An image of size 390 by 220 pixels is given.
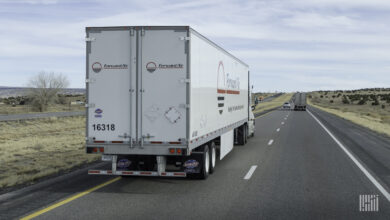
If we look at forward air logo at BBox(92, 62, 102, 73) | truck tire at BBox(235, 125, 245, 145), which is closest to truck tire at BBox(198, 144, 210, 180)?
forward air logo at BBox(92, 62, 102, 73)

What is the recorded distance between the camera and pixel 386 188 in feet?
29.7

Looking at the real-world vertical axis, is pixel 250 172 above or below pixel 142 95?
below

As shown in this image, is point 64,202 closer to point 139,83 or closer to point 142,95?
point 142,95

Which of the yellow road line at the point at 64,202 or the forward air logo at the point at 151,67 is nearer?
the yellow road line at the point at 64,202

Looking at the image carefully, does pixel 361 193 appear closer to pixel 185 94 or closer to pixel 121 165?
pixel 185 94

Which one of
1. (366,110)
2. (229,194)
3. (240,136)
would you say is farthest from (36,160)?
(366,110)

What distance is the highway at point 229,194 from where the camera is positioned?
695 cm

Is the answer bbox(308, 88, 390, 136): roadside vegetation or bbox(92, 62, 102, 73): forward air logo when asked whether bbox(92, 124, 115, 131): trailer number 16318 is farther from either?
bbox(308, 88, 390, 136): roadside vegetation

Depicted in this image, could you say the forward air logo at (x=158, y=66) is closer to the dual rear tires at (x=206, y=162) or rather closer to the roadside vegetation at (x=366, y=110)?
the dual rear tires at (x=206, y=162)

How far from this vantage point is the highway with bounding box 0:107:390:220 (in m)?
6.95

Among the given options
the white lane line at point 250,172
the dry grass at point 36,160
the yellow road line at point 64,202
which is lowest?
the dry grass at point 36,160

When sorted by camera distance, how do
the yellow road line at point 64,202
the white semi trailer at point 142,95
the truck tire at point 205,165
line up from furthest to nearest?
1. the truck tire at point 205,165
2. the white semi trailer at point 142,95
3. the yellow road line at point 64,202

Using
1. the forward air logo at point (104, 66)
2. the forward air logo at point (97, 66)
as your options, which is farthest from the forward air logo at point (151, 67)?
the forward air logo at point (97, 66)

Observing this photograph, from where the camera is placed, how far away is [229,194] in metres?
8.40
